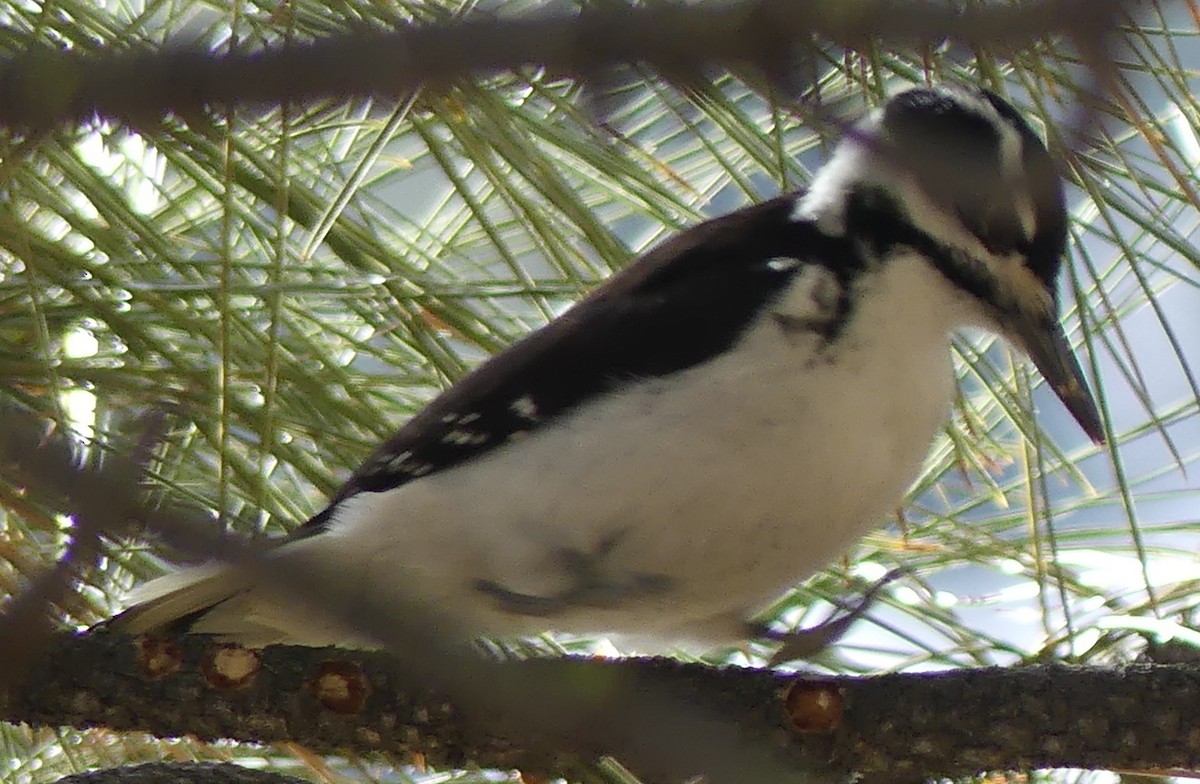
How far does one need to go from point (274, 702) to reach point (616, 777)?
0.23 m

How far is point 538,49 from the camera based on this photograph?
32 cm

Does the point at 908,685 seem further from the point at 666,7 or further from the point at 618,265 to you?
the point at 666,7

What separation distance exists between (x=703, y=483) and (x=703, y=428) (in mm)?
36

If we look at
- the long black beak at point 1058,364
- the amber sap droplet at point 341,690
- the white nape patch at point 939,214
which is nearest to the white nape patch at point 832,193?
the white nape patch at point 939,214

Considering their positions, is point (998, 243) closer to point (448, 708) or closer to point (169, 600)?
point (448, 708)

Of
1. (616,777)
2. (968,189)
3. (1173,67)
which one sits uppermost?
(1173,67)

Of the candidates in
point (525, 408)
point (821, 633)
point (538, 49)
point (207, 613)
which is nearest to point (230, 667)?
point (207, 613)

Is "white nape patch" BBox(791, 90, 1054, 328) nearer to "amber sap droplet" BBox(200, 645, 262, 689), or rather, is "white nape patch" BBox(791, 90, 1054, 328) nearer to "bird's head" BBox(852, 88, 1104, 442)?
"bird's head" BBox(852, 88, 1104, 442)

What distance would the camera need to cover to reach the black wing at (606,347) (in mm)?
1060

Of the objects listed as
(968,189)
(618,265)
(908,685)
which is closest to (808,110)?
(968,189)

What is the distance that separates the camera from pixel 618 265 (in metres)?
1.08

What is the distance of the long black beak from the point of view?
106 cm

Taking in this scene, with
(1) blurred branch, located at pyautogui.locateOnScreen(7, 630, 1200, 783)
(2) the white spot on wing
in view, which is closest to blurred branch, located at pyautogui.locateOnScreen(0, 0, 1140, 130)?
(1) blurred branch, located at pyautogui.locateOnScreen(7, 630, 1200, 783)

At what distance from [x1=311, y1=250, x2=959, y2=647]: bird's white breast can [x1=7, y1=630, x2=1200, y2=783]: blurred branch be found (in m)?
0.08
